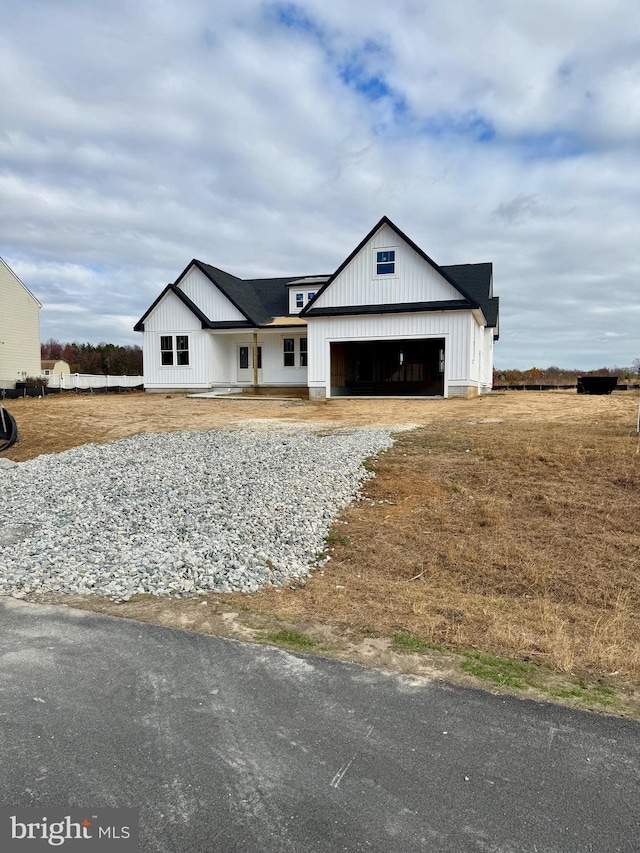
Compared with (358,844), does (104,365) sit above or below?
above

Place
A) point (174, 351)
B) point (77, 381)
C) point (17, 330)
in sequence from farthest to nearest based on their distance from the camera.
→ point (77, 381) < point (17, 330) < point (174, 351)

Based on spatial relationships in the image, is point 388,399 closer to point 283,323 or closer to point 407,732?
point 283,323

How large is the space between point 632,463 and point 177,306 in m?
21.9

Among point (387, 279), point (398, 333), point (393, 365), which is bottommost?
point (393, 365)

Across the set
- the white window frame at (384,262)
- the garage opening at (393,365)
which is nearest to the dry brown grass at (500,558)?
the white window frame at (384,262)

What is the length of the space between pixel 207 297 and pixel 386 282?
9362 millimetres

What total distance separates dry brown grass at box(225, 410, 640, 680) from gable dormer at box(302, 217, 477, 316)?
42.0 ft

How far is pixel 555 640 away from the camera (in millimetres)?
3797

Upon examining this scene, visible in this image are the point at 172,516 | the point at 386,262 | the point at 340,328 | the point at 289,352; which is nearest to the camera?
the point at 172,516

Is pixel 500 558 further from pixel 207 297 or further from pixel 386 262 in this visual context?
pixel 207 297

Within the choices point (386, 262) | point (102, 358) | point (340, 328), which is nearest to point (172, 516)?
point (340, 328)

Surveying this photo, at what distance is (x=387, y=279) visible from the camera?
22016mm

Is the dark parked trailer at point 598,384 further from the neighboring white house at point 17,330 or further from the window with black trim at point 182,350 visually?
the neighboring white house at point 17,330

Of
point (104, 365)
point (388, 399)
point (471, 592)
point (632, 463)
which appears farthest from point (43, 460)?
point (104, 365)
